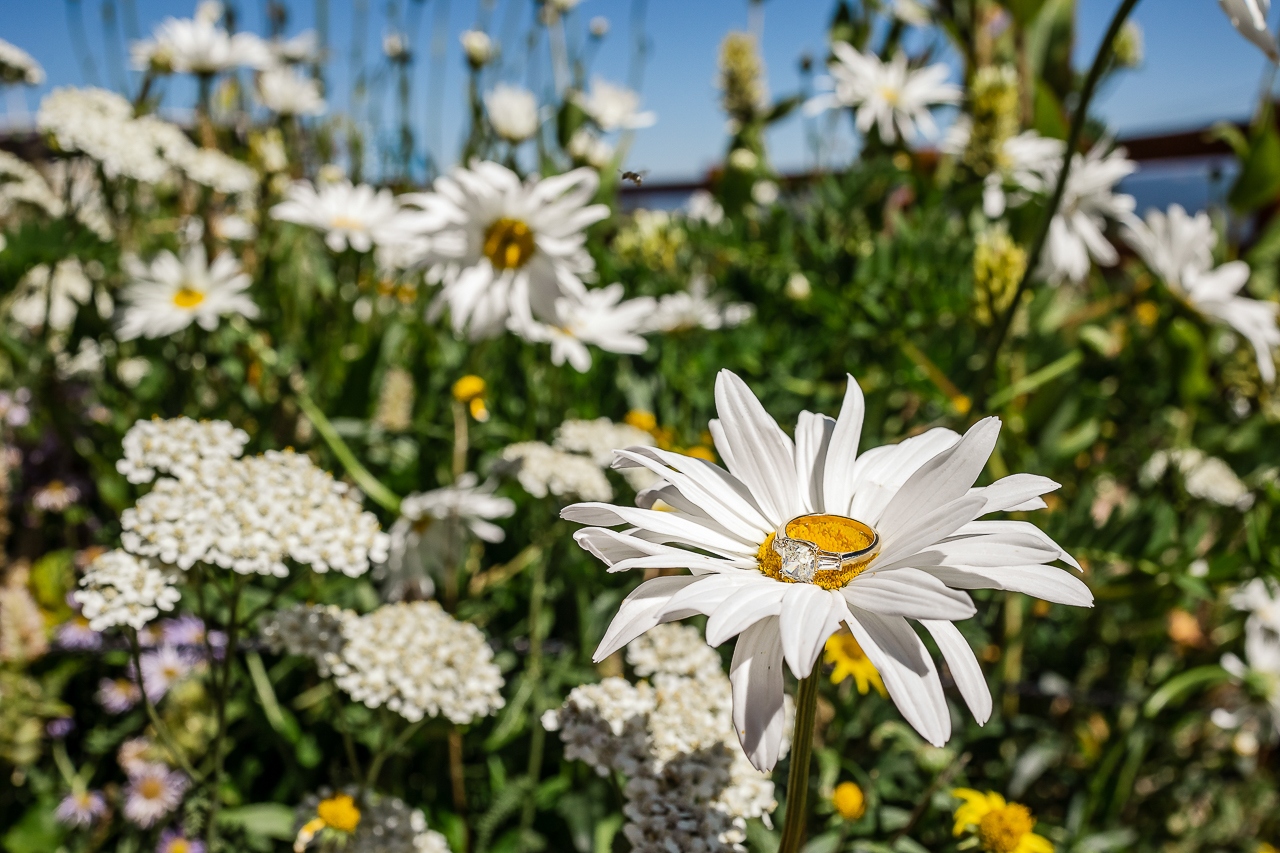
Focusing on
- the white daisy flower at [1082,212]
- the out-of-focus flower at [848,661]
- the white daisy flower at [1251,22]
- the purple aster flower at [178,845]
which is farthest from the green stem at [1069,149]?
the purple aster flower at [178,845]

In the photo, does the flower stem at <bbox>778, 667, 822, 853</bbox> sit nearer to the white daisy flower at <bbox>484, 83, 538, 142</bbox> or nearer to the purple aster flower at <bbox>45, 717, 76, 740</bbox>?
the purple aster flower at <bbox>45, 717, 76, 740</bbox>

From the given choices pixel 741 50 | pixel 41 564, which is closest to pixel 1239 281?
pixel 741 50

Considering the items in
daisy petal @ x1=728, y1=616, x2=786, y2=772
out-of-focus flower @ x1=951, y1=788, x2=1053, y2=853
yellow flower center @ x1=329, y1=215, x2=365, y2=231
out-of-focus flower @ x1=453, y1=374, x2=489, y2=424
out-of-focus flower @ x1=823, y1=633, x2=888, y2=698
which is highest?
yellow flower center @ x1=329, y1=215, x2=365, y2=231

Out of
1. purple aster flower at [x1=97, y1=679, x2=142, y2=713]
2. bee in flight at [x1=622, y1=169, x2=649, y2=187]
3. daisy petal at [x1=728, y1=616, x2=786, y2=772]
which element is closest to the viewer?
daisy petal at [x1=728, y1=616, x2=786, y2=772]

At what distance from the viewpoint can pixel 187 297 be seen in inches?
42.6

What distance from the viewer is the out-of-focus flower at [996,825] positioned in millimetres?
521

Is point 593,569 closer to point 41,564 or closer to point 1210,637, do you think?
point 41,564

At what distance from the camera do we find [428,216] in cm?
96

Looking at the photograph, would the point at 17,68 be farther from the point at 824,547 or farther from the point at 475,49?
the point at 824,547

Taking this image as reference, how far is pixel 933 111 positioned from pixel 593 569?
4.56 feet

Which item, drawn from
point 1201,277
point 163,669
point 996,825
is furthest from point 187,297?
point 1201,277

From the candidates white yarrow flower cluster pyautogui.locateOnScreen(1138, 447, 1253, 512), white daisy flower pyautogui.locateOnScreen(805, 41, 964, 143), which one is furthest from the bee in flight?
white daisy flower pyautogui.locateOnScreen(805, 41, 964, 143)

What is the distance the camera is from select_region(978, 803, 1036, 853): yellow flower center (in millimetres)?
520

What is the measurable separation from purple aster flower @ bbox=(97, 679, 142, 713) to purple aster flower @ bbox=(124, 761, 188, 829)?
9 centimetres
